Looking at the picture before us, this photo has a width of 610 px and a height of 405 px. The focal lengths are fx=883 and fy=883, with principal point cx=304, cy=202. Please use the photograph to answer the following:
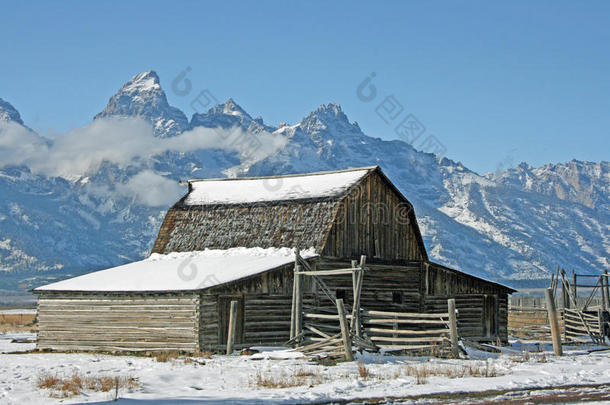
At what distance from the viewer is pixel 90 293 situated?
34.5 m

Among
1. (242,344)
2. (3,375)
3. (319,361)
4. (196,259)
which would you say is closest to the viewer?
(3,375)

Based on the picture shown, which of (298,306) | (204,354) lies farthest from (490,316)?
(204,354)

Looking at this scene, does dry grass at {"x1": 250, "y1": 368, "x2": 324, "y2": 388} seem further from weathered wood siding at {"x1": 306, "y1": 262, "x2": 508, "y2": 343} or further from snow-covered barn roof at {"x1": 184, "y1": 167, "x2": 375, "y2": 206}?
snow-covered barn roof at {"x1": 184, "y1": 167, "x2": 375, "y2": 206}

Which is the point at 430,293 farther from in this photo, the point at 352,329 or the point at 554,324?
the point at 352,329

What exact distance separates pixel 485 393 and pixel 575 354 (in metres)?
12.0

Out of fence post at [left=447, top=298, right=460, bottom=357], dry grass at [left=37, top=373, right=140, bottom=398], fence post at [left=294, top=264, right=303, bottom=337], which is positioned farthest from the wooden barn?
dry grass at [left=37, top=373, right=140, bottom=398]

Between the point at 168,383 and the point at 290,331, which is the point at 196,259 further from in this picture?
the point at 168,383

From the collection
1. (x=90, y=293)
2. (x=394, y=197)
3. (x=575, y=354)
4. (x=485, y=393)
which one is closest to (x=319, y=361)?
(x=485, y=393)

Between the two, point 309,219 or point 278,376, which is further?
point 309,219

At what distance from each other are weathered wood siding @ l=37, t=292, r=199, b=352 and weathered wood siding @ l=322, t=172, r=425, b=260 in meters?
6.57

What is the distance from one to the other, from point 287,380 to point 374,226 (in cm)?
1747

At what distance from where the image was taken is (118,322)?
33.8 metres

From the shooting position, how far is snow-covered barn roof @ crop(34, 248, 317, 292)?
32.7 metres

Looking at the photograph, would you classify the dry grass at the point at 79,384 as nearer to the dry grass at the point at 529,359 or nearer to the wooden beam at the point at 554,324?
the dry grass at the point at 529,359
